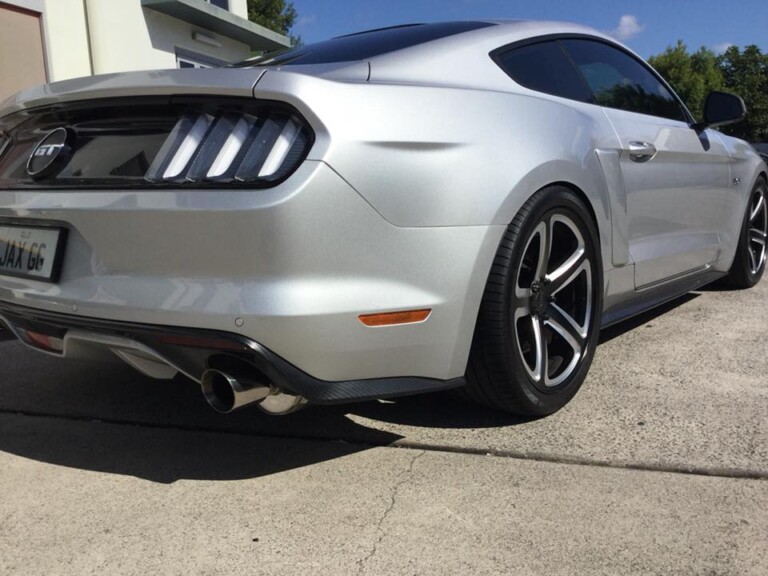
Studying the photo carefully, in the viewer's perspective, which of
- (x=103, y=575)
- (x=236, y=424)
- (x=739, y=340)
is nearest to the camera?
(x=103, y=575)

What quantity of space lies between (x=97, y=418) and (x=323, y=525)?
1297 mm

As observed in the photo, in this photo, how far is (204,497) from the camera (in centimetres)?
223

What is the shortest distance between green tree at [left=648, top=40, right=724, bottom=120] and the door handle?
48881mm

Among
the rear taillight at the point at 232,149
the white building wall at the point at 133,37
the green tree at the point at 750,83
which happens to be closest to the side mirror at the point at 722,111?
the rear taillight at the point at 232,149

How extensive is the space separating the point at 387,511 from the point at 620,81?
8.00ft

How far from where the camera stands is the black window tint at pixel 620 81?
129 inches

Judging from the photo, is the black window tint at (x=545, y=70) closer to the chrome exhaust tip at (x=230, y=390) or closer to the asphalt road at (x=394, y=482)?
the asphalt road at (x=394, y=482)

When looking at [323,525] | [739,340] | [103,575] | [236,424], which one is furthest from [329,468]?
[739,340]

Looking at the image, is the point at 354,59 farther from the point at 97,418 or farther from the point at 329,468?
the point at 97,418

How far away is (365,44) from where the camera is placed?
9.25 feet

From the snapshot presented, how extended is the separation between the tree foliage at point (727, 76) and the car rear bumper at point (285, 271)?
2051 inches

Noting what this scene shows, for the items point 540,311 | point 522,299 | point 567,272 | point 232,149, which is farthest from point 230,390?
point 567,272

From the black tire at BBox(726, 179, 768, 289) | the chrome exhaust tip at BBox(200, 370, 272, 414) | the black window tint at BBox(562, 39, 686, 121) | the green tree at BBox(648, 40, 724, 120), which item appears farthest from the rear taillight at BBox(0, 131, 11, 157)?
the green tree at BBox(648, 40, 724, 120)

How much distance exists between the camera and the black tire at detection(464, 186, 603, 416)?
2389mm
